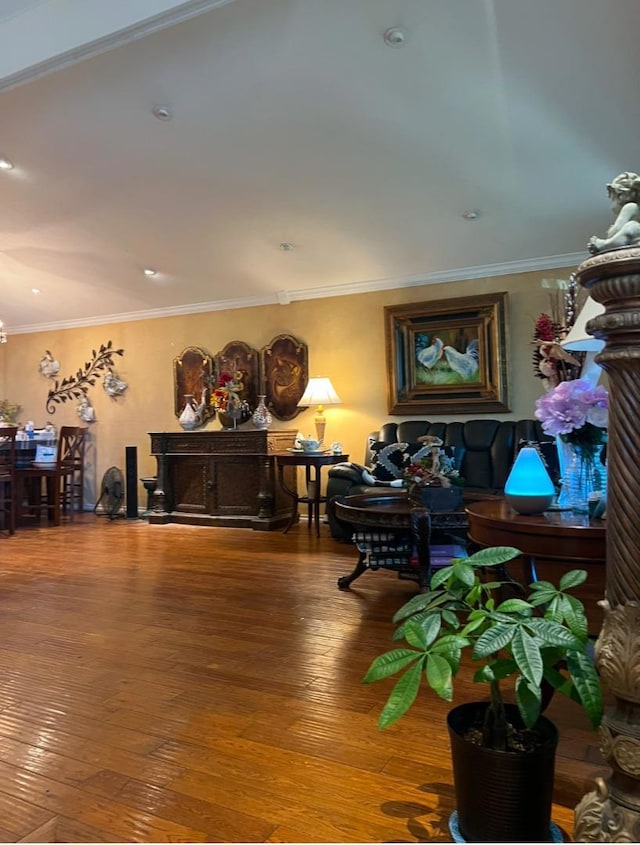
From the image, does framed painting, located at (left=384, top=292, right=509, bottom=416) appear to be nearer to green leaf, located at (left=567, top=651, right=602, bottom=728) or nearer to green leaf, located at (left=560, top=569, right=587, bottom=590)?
green leaf, located at (left=560, top=569, right=587, bottom=590)

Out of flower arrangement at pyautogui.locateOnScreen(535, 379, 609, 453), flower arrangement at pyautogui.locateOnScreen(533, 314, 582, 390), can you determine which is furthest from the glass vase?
flower arrangement at pyautogui.locateOnScreen(533, 314, 582, 390)

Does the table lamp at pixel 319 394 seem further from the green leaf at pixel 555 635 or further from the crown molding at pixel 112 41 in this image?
the green leaf at pixel 555 635

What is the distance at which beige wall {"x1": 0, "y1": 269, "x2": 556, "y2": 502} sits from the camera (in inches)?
201

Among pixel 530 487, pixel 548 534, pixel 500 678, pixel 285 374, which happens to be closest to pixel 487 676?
pixel 500 678

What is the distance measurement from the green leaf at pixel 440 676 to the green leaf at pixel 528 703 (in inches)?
5.3

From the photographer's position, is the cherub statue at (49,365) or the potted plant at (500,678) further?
the cherub statue at (49,365)

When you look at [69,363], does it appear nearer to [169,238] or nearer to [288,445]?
[169,238]

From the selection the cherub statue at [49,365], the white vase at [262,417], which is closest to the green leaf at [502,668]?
the white vase at [262,417]

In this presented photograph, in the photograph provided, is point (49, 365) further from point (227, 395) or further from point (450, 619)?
point (450, 619)

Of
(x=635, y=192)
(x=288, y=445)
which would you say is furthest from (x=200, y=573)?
(x=635, y=192)

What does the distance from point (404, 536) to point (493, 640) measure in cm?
217

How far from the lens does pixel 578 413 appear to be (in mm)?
1769

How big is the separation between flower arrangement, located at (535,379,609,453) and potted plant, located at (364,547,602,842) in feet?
2.24

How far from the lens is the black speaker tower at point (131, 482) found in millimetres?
6523
